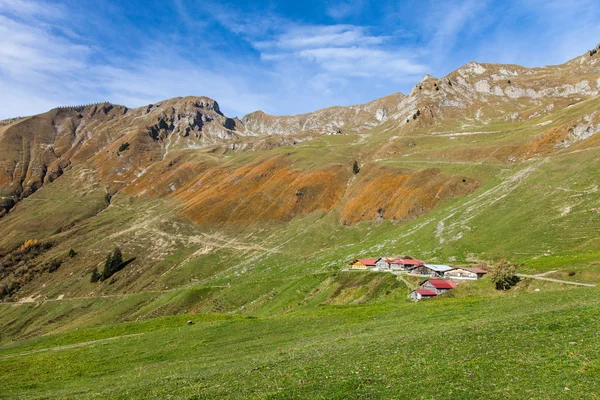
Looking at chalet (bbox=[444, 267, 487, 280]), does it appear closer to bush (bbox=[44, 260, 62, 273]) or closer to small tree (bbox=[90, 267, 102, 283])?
small tree (bbox=[90, 267, 102, 283])

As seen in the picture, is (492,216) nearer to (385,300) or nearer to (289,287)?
(385,300)

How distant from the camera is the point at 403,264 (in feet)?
282

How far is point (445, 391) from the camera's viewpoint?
55.1 feet

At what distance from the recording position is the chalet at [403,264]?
84738 mm

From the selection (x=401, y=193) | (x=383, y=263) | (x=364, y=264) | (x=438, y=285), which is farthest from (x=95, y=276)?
(x=438, y=285)

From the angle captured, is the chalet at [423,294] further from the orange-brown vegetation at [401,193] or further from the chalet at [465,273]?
the orange-brown vegetation at [401,193]

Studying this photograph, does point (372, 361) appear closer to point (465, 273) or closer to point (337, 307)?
point (337, 307)

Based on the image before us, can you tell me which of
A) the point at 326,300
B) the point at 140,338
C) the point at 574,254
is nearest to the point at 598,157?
the point at 574,254

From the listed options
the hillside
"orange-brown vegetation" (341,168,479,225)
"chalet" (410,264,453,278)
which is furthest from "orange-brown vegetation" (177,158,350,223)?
"chalet" (410,264,453,278)

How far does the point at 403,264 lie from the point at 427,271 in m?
8.81

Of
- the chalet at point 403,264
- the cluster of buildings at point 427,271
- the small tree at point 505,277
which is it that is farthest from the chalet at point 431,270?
the small tree at point 505,277

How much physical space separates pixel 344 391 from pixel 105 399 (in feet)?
55.9

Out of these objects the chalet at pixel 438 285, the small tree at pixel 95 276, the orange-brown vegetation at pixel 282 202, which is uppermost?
the orange-brown vegetation at pixel 282 202

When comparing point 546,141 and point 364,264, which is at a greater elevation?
point 546,141
